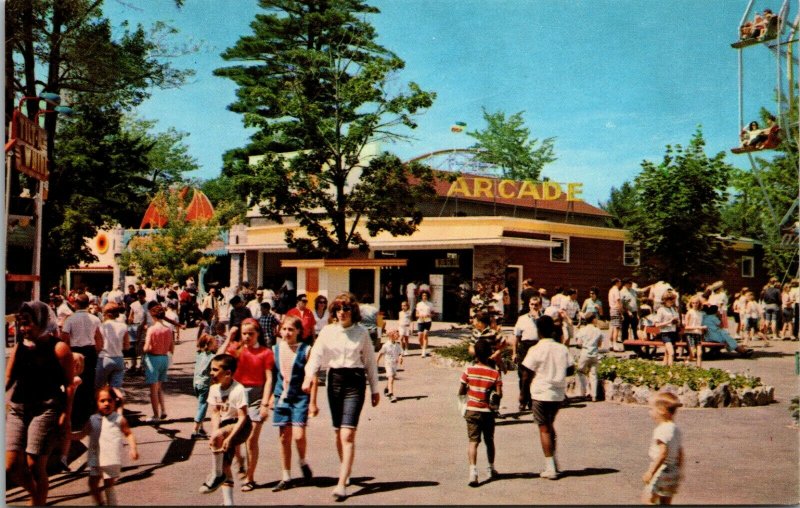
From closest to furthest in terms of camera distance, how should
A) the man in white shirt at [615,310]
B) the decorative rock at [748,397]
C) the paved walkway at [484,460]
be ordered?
the paved walkway at [484,460], the decorative rock at [748,397], the man in white shirt at [615,310]

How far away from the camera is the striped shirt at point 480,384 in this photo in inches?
278

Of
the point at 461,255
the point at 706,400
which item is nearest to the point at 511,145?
the point at 461,255

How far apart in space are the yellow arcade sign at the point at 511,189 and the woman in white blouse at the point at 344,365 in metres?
24.9

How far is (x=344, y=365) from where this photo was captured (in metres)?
6.77

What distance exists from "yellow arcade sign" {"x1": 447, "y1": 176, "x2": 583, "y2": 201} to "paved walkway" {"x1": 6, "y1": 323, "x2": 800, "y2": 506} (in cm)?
2089

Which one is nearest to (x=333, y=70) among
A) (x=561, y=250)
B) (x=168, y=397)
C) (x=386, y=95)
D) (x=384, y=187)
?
(x=386, y=95)

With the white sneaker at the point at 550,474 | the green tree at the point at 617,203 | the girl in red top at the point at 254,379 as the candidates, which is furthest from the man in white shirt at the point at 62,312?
the green tree at the point at 617,203

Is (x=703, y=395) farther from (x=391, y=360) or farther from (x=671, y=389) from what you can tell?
(x=391, y=360)

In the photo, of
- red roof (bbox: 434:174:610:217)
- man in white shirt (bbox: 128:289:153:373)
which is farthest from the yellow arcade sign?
man in white shirt (bbox: 128:289:153:373)

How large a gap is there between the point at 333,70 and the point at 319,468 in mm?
17196

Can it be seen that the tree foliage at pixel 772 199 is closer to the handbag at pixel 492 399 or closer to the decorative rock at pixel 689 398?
the decorative rock at pixel 689 398

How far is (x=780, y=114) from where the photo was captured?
982cm

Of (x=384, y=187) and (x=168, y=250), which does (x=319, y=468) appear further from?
(x=168, y=250)

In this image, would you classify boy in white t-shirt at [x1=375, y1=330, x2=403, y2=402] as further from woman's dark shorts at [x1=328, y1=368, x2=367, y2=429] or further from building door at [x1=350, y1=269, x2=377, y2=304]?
building door at [x1=350, y1=269, x2=377, y2=304]
